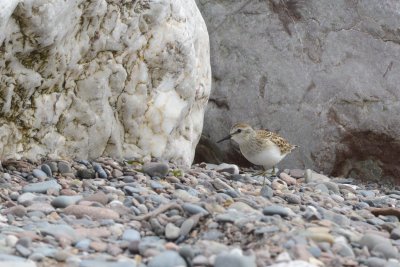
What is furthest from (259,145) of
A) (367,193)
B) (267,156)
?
(367,193)

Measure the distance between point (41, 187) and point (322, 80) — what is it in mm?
4180

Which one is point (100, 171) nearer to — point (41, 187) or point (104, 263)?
point (41, 187)

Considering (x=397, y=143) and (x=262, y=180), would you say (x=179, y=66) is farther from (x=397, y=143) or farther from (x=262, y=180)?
(x=397, y=143)

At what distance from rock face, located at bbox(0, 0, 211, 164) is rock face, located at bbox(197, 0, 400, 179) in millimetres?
1040

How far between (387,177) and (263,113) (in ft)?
5.04

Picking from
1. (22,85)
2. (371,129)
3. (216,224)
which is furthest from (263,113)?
(216,224)

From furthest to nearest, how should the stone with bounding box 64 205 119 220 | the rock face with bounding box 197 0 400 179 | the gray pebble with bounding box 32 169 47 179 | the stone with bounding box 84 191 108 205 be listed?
the rock face with bounding box 197 0 400 179 → the gray pebble with bounding box 32 169 47 179 → the stone with bounding box 84 191 108 205 → the stone with bounding box 64 205 119 220

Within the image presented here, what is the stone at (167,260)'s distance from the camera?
420 centimetres

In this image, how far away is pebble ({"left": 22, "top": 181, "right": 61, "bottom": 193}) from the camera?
5777 millimetres

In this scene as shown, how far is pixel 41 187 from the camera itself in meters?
5.83

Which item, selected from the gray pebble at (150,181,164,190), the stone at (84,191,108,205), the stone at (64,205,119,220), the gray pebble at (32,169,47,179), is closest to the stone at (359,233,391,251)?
the stone at (64,205,119,220)

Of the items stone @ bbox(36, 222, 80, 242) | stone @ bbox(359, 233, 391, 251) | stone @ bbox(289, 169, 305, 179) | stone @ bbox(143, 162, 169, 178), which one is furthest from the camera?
stone @ bbox(289, 169, 305, 179)

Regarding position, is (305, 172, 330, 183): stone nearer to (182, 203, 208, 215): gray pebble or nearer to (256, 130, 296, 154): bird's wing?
(256, 130, 296, 154): bird's wing

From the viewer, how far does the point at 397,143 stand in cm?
898
